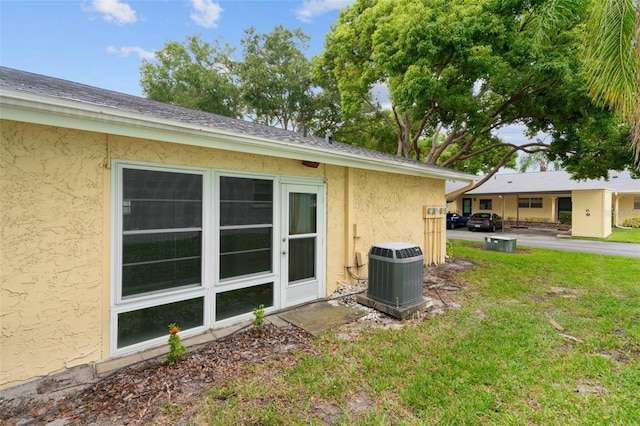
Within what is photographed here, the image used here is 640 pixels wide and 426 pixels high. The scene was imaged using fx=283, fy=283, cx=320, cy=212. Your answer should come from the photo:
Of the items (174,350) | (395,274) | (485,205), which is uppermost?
(485,205)

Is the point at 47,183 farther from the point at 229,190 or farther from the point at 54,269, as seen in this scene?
the point at 229,190

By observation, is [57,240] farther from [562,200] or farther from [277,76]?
[562,200]

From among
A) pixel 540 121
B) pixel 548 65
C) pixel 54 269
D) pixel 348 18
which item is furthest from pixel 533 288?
pixel 348 18

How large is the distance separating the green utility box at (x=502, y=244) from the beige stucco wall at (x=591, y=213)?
8947 mm

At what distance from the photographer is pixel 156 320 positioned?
11.3 feet

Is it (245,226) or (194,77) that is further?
(194,77)

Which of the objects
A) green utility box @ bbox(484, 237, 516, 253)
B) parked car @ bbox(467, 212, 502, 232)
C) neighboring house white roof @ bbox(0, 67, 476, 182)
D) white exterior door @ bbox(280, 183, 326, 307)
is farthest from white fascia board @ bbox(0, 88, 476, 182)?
parked car @ bbox(467, 212, 502, 232)

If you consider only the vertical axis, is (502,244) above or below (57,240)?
below

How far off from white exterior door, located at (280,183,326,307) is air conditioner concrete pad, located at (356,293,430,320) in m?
0.83

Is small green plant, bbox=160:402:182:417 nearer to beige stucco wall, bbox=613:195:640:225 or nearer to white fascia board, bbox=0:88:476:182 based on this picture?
white fascia board, bbox=0:88:476:182

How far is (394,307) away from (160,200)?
3.67 metres

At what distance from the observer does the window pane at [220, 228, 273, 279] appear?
4000mm

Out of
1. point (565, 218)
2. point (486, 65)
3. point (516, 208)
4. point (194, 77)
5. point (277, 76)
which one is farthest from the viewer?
point (516, 208)

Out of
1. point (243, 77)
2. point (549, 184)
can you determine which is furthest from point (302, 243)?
point (549, 184)
